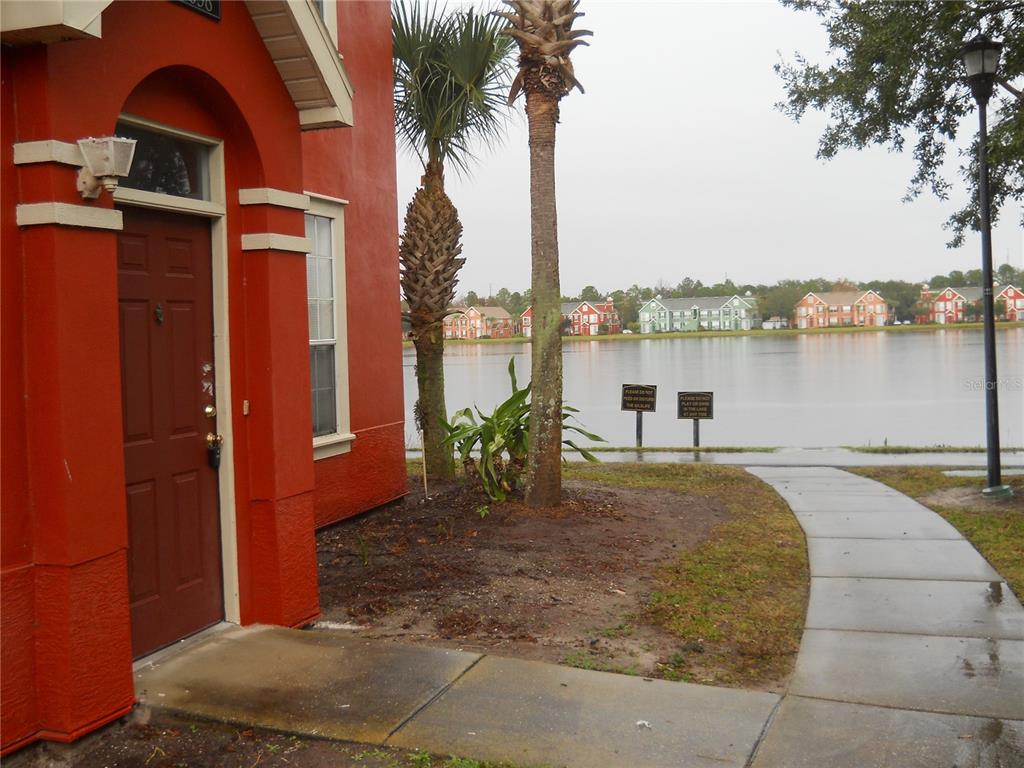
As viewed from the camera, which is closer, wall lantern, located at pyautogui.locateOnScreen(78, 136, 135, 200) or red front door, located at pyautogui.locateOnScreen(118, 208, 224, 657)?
wall lantern, located at pyautogui.locateOnScreen(78, 136, 135, 200)

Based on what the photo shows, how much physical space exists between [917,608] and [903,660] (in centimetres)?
123

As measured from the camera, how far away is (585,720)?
15.1 ft

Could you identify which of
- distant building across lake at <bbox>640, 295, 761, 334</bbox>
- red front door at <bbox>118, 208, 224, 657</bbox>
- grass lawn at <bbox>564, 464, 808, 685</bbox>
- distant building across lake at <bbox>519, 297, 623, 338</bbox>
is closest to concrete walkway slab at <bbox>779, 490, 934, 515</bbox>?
grass lawn at <bbox>564, 464, 808, 685</bbox>

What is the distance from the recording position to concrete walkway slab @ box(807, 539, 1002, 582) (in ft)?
24.9

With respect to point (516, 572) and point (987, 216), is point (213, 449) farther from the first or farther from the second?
point (987, 216)

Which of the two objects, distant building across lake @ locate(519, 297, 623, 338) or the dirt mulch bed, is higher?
distant building across lake @ locate(519, 297, 623, 338)

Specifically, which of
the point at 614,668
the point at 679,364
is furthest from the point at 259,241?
the point at 679,364

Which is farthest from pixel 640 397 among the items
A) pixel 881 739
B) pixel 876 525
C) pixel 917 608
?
pixel 881 739

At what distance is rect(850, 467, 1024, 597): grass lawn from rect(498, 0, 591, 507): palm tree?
4.08 meters

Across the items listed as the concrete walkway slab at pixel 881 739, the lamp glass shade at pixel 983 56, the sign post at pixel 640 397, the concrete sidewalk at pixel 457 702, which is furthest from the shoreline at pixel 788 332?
the concrete walkway slab at pixel 881 739

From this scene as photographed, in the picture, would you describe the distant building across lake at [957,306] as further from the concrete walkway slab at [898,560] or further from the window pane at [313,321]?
the window pane at [313,321]

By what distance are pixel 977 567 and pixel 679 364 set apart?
161 ft

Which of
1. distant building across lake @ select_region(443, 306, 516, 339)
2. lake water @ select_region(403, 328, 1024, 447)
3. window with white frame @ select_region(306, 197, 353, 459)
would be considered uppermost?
distant building across lake @ select_region(443, 306, 516, 339)

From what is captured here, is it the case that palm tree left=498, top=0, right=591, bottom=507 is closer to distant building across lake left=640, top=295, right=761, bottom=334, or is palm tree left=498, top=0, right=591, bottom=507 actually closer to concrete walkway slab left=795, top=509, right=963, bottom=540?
concrete walkway slab left=795, top=509, right=963, bottom=540
